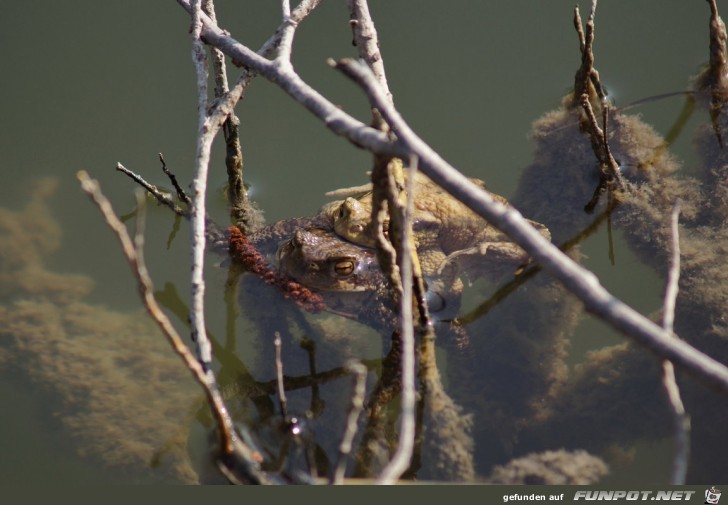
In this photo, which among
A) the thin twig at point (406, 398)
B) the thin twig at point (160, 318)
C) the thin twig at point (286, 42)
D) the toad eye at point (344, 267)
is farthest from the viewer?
the toad eye at point (344, 267)

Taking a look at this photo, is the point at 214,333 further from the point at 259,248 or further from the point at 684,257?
the point at 684,257

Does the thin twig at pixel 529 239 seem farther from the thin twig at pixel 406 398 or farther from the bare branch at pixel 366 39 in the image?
the bare branch at pixel 366 39

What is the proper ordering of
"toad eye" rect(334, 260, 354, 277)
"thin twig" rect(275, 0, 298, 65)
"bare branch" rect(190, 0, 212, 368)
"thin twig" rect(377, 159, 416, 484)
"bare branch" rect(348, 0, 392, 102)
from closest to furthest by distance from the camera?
1. "thin twig" rect(377, 159, 416, 484)
2. "bare branch" rect(190, 0, 212, 368)
3. "thin twig" rect(275, 0, 298, 65)
4. "bare branch" rect(348, 0, 392, 102)
5. "toad eye" rect(334, 260, 354, 277)

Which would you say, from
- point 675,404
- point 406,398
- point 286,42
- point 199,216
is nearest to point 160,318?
point 199,216

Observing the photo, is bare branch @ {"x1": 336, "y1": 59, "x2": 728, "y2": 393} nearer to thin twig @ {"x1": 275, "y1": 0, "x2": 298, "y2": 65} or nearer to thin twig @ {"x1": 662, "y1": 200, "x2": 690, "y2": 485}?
thin twig @ {"x1": 662, "y1": 200, "x2": 690, "y2": 485}

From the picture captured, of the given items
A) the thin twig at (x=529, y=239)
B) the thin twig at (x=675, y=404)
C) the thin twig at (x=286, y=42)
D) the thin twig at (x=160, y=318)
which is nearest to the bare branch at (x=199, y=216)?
the thin twig at (x=160, y=318)

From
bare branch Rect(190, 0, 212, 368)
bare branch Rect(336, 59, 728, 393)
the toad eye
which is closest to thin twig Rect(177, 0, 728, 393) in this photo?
bare branch Rect(336, 59, 728, 393)

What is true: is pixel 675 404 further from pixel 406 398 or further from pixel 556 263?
pixel 406 398

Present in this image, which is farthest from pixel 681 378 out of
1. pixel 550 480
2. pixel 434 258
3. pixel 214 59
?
pixel 214 59

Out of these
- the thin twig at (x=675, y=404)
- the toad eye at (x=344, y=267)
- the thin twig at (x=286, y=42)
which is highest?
the thin twig at (x=286, y=42)
